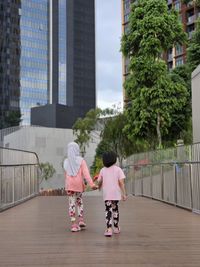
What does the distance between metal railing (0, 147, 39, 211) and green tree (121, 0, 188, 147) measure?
8309 mm

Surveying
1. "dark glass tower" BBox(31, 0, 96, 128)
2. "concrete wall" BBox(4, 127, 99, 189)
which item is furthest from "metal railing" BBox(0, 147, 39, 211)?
"dark glass tower" BBox(31, 0, 96, 128)

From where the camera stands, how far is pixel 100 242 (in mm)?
8125

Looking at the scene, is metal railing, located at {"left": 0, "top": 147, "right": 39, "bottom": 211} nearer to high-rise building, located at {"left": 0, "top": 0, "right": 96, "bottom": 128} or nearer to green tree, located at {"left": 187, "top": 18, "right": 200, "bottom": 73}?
green tree, located at {"left": 187, "top": 18, "right": 200, "bottom": 73}

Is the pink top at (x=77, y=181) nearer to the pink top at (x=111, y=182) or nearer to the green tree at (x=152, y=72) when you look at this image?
the pink top at (x=111, y=182)

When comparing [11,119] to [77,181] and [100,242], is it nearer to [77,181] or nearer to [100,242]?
[77,181]

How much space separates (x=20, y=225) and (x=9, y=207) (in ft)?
15.2

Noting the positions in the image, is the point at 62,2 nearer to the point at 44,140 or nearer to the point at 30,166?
→ the point at 44,140

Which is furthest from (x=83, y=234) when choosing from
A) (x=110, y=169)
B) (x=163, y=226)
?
(x=163, y=226)

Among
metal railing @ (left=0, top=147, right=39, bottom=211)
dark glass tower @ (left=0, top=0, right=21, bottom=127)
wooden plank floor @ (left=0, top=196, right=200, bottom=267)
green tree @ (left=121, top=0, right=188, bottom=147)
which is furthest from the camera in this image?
dark glass tower @ (left=0, top=0, right=21, bottom=127)

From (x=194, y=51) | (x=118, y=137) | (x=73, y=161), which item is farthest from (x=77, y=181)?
(x=118, y=137)

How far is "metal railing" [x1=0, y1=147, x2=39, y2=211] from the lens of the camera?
1464cm

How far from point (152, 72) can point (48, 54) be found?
128 m

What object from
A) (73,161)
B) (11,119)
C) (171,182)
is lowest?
(171,182)

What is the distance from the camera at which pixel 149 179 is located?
66.3 ft
